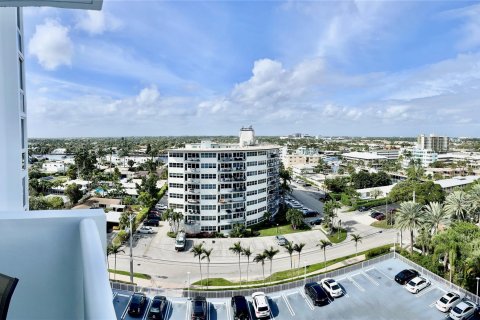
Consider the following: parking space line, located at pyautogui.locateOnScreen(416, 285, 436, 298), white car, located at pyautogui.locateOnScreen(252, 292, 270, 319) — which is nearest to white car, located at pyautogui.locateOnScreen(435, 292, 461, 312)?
parking space line, located at pyautogui.locateOnScreen(416, 285, 436, 298)

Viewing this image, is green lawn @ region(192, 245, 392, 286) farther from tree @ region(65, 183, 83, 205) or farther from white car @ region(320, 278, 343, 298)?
tree @ region(65, 183, 83, 205)

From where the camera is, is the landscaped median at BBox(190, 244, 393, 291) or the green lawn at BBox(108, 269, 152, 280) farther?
the green lawn at BBox(108, 269, 152, 280)

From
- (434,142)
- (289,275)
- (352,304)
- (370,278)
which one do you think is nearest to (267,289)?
(352,304)

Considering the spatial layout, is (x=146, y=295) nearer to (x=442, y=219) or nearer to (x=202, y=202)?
(x=202, y=202)

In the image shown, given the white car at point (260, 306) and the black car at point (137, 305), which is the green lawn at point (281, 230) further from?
the black car at point (137, 305)

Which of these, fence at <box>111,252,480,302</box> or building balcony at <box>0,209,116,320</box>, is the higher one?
building balcony at <box>0,209,116,320</box>

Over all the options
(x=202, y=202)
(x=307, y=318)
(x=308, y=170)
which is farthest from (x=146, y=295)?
(x=308, y=170)
